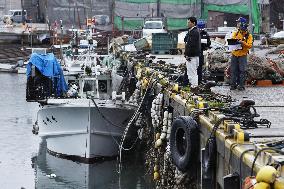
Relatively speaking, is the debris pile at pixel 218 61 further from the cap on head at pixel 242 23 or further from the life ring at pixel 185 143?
the life ring at pixel 185 143

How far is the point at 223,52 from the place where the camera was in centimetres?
1836

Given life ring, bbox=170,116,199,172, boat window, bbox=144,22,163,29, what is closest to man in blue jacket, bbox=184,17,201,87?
life ring, bbox=170,116,199,172

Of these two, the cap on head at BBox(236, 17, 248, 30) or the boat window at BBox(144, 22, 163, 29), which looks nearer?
Result: the cap on head at BBox(236, 17, 248, 30)

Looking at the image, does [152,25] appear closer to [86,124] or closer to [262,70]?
[86,124]

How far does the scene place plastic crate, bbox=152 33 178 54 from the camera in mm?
26434

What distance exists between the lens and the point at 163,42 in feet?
87.2

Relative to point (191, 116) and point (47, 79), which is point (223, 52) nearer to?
point (47, 79)

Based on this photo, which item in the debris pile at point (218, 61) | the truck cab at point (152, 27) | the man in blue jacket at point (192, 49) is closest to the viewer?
the man in blue jacket at point (192, 49)

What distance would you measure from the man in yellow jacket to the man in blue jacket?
0.80m

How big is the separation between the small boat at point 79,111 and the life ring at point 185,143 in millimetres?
7615

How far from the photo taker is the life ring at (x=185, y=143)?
980 centimetres

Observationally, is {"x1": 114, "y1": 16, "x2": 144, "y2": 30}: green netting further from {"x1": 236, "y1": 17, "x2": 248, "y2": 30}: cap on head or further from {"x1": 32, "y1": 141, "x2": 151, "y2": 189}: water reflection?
{"x1": 236, "y1": 17, "x2": 248, "y2": 30}: cap on head

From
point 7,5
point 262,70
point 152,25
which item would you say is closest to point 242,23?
point 262,70

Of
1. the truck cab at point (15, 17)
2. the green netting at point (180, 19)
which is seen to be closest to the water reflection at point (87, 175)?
the green netting at point (180, 19)
